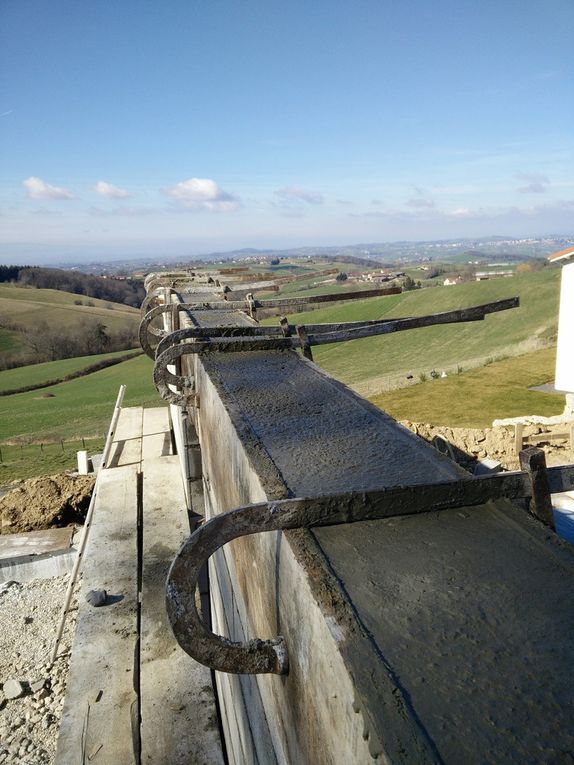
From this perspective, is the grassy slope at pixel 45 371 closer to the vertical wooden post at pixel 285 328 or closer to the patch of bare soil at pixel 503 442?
the patch of bare soil at pixel 503 442

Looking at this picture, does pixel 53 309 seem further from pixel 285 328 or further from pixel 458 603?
pixel 458 603

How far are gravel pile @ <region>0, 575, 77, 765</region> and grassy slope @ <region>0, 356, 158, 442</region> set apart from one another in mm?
14404

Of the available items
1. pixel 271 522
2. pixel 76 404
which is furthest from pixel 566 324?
pixel 76 404

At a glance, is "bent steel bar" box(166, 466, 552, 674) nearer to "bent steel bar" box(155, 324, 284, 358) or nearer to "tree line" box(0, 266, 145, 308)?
"bent steel bar" box(155, 324, 284, 358)

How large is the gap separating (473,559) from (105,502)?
7.15 m

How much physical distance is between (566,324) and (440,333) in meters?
30.5

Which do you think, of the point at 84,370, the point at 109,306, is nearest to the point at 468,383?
the point at 84,370

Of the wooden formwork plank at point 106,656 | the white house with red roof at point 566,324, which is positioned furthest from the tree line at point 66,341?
the wooden formwork plank at point 106,656

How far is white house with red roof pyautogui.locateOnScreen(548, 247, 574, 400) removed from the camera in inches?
566

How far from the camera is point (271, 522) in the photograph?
62.4 inches

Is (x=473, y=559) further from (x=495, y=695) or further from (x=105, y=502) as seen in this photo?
(x=105, y=502)

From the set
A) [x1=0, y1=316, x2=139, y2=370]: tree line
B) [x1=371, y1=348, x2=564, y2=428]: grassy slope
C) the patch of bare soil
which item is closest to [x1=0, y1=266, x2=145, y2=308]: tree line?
[x1=0, y1=316, x2=139, y2=370]: tree line

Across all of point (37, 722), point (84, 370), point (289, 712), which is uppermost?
point (289, 712)

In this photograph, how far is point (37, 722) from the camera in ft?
23.0
